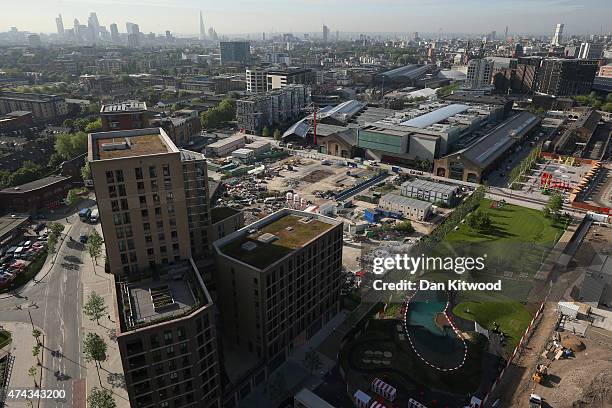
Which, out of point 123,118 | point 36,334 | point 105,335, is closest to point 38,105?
point 123,118

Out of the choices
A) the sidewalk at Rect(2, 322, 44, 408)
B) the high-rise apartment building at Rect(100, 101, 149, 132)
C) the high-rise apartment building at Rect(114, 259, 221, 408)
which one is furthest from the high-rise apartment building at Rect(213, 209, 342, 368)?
the high-rise apartment building at Rect(100, 101, 149, 132)

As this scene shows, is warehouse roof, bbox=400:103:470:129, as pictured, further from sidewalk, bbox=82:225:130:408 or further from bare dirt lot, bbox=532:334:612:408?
sidewalk, bbox=82:225:130:408

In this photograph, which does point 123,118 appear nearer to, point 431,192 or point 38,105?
point 431,192

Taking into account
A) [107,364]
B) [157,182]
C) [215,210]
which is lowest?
[107,364]

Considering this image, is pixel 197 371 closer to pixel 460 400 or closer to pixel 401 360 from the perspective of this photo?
pixel 401 360

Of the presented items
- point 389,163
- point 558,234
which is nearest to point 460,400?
point 558,234

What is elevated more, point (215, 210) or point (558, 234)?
point (215, 210)

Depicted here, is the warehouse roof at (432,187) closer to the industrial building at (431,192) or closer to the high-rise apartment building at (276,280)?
the industrial building at (431,192)
